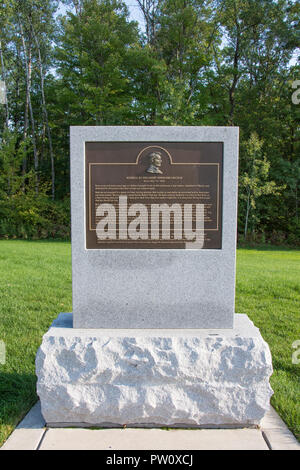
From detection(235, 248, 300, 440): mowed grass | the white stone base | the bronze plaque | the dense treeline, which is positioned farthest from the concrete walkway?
the dense treeline

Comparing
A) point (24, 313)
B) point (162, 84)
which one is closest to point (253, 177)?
point (162, 84)

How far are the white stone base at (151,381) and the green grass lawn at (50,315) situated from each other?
1.29ft

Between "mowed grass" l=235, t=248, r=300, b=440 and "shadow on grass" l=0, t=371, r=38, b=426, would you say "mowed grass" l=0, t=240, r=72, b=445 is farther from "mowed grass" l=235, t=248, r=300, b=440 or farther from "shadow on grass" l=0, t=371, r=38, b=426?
"mowed grass" l=235, t=248, r=300, b=440

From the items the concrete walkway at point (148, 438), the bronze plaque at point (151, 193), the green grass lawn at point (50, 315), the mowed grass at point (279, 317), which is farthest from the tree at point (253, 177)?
the concrete walkway at point (148, 438)

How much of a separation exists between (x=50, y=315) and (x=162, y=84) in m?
18.2

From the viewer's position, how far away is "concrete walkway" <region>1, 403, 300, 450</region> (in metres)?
2.66

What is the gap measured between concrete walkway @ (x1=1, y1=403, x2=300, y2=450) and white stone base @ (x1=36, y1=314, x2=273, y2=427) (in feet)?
0.28

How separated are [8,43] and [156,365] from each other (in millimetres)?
26001

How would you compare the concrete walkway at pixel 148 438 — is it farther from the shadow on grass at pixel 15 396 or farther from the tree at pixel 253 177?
the tree at pixel 253 177

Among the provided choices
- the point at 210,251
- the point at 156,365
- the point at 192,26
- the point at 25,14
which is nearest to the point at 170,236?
the point at 210,251

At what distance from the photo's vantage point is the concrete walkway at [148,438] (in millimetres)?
2660

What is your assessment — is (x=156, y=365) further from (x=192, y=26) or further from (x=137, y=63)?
(x=192, y=26)

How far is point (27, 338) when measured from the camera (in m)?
4.43

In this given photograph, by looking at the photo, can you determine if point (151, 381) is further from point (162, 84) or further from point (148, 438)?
point (162, 84)
